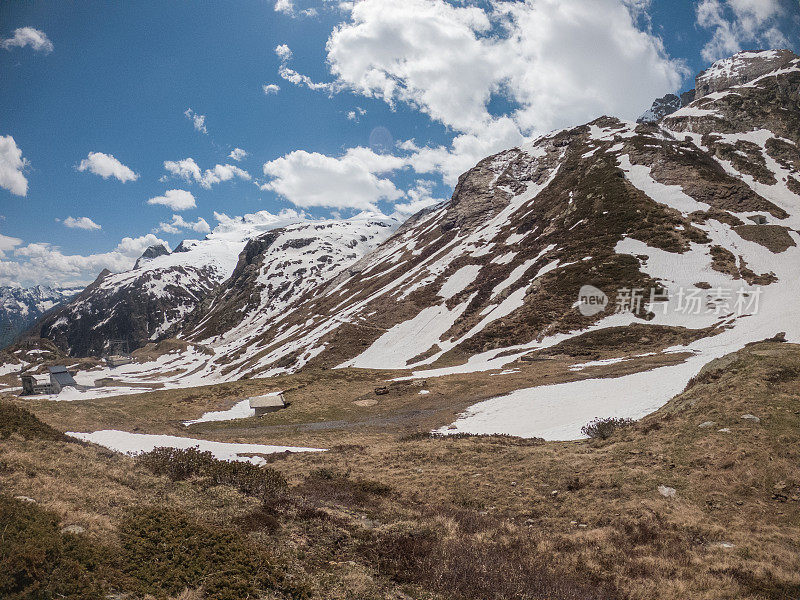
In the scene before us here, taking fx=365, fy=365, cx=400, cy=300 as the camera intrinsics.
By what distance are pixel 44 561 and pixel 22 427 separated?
967cm

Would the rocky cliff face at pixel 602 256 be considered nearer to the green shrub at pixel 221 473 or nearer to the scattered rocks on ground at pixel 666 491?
the scattered rocks on ground at pixel 666 491

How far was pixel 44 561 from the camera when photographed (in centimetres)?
589

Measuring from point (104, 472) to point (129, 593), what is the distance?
6.89 m

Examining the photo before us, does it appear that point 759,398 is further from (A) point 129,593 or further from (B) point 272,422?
(B) point 272,422

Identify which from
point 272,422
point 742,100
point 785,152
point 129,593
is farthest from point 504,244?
point 742,100

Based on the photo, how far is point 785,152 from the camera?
341ft

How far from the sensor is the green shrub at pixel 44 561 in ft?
17.9

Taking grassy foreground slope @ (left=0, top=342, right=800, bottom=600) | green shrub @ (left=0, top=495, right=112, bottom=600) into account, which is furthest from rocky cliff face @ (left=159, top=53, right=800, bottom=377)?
green shrub @ (left=0, top=495, right=112, bottom=600)

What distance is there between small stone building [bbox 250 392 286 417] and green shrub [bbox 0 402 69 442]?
3139cm

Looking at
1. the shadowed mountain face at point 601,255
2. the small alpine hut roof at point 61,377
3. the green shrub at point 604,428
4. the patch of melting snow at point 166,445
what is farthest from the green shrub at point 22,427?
the small alpine hut roof at point 61,377

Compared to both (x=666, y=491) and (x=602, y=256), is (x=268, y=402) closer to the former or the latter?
(x=666, y=491)

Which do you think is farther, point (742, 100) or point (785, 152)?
point (742, 100)

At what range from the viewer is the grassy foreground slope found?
7.15 meters

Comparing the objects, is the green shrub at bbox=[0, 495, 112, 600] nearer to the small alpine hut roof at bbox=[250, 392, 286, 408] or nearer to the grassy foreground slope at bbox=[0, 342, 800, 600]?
the grassy foreground slope at bbox=[0, 342, 800, 600]
